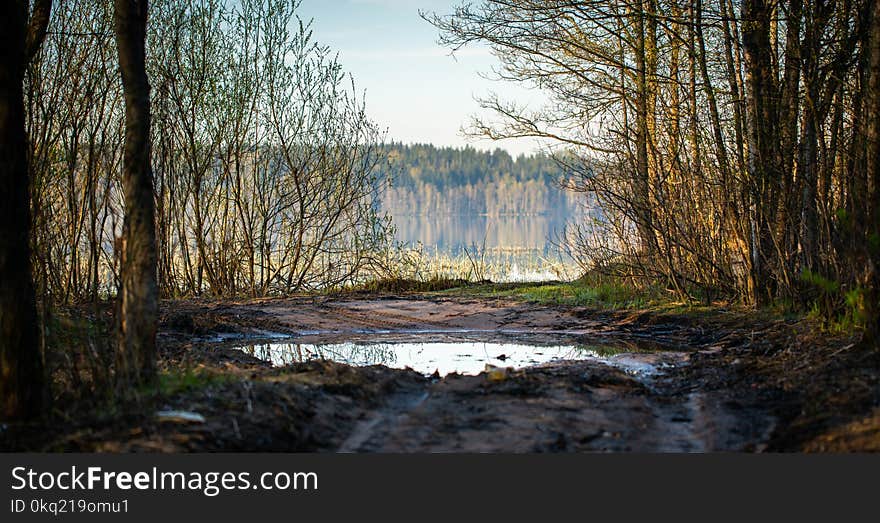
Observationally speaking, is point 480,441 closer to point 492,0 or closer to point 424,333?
point 424,333

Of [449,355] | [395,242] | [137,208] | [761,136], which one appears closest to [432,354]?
[449,355]

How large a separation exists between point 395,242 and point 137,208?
11207 mm

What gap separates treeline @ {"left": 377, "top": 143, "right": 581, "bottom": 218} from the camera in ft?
266

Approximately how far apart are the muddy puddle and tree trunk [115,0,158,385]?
2599 millimetres

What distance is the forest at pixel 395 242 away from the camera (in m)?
4.94

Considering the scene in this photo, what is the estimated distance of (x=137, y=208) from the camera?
5664mm

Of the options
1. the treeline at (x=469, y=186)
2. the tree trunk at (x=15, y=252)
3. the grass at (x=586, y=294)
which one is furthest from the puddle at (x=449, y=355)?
the treeline at (x=469, y=186)

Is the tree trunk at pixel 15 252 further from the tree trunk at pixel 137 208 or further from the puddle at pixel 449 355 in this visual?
the puddle at pixel 449 355

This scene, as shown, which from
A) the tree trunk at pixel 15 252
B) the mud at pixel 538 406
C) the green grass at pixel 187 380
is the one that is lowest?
the mud at pixel 538 406

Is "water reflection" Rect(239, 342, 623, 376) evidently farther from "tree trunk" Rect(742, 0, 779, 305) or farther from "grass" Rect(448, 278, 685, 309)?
"grass" Rect(448, 278, 685, 309)

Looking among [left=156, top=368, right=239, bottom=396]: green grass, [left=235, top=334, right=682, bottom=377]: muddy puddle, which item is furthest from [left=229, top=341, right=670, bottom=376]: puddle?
[left=156, top=368, right=239, bottom=396]: green grass

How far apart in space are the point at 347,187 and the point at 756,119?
7.99 m

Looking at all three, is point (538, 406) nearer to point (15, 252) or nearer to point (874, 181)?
point (874, 181)

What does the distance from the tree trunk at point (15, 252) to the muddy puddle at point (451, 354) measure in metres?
3.49
